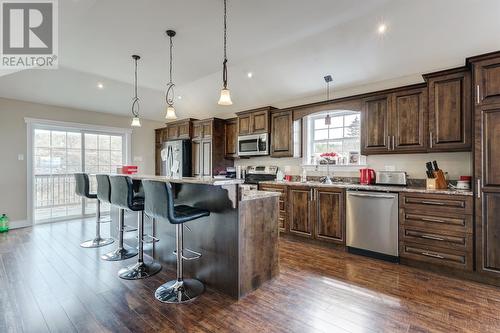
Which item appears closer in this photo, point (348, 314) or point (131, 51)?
point (348, 314)

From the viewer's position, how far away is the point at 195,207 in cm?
267

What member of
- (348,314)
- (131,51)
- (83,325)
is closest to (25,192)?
(131,51)

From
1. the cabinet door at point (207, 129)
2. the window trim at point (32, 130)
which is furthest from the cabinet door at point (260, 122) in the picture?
the window trim at point (32, 130)

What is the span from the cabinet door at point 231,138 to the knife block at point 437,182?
3.66 meters

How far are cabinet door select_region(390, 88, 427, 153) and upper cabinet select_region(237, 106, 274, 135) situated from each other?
217 cm

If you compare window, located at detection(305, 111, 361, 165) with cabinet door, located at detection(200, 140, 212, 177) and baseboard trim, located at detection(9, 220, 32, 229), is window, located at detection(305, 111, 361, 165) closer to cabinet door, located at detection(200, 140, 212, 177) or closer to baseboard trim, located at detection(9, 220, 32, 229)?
cabinet door, located at detection(200, 140, 212, 177)

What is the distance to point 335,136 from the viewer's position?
14.4 ft

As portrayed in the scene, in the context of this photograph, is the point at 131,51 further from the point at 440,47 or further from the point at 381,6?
the point at 440,47

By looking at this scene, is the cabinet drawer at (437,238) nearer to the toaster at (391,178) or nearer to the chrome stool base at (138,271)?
the toaster at (391,178)

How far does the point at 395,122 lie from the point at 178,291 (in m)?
3.44

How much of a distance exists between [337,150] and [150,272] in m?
3.44

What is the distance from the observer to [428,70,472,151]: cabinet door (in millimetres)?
2865

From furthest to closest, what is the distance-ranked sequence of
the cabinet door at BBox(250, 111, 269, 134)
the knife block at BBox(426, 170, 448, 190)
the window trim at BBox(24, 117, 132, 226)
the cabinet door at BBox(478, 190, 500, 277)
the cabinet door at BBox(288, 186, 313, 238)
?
the window trim at BBox(24, 117, 132, 226)
the cabinet door at BBox(250, 111, 269, 134)
the cabinet door at BBox(288, 186, 313, 238)
the knife block at BBox(426, 170, 448, 190)
the cabinet door at BBox(478, 190, 500, 277)

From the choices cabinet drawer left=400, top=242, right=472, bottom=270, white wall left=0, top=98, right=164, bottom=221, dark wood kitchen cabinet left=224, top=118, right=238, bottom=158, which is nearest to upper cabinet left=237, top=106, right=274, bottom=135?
dark wood kitchen cabinet left=224, top=118, right=238, bottom=158
